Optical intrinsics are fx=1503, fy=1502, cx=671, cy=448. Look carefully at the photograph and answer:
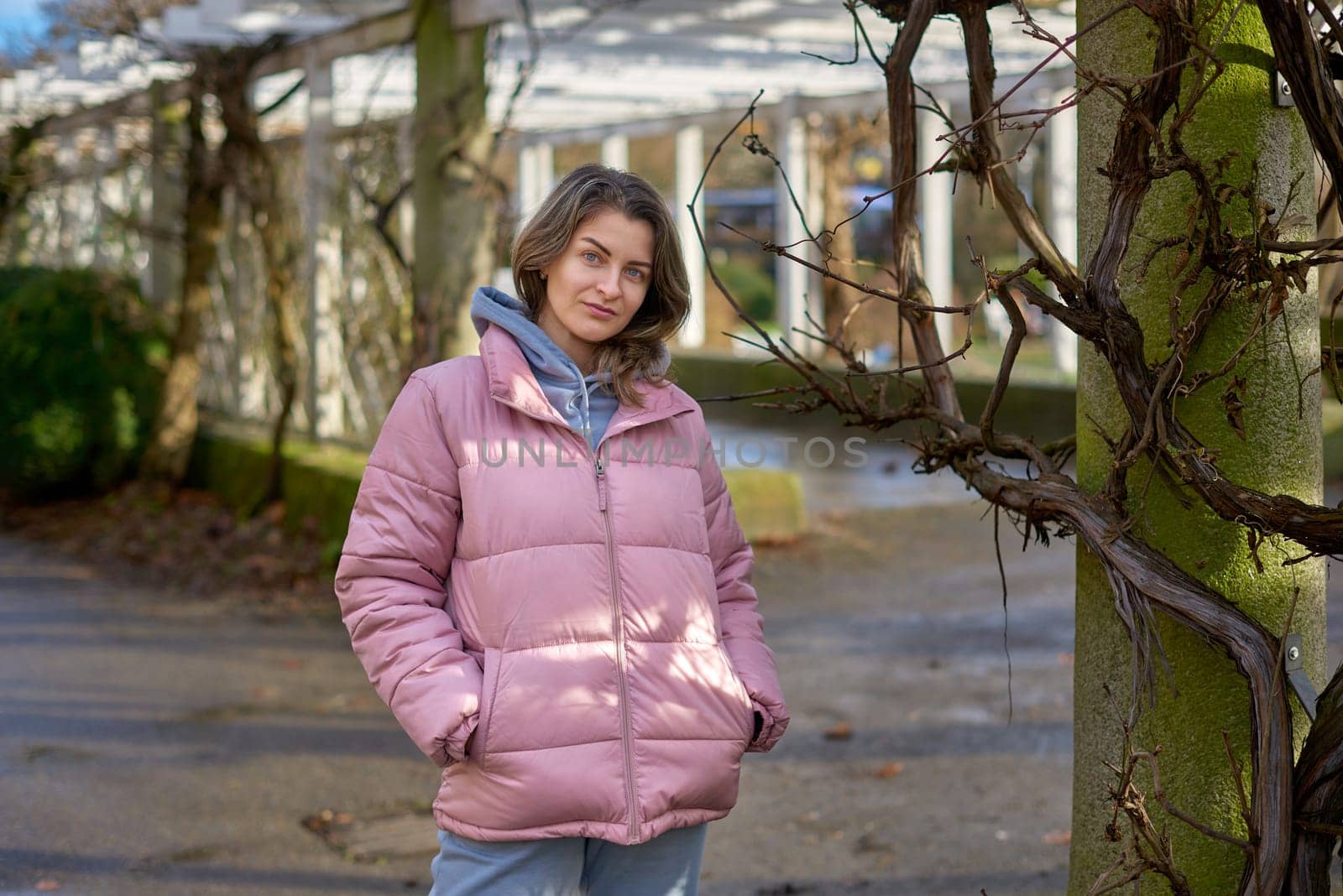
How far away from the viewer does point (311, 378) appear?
30.0ft

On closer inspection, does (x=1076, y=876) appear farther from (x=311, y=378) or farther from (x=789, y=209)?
(x=789, y=209)

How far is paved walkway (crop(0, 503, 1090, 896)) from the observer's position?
4.02 m

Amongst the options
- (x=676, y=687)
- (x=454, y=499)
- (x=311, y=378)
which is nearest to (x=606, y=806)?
(x=676, y=687)

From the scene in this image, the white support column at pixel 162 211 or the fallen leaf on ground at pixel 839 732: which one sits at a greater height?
the white support column at pixel 162 211

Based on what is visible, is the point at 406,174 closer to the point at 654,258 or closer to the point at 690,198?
the point at 654,258

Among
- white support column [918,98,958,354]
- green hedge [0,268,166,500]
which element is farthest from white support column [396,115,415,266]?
white support column [918,98,958,354]

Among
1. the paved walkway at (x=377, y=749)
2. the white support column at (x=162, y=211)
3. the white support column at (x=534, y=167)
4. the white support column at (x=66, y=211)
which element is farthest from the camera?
the white support column at (x=534, y=167)

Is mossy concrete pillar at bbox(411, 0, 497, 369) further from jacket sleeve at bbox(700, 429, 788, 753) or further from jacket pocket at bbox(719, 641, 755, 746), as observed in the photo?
jacket pocket at bbox(719, 641, 755, 746)

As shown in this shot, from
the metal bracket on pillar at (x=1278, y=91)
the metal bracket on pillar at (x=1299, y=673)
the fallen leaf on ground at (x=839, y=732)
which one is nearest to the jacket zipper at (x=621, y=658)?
the metal bracket on pillar at (x=1299, y=673)

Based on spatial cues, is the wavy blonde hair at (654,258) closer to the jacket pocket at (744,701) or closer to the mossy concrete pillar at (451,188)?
the jacket pocket at (744,701)

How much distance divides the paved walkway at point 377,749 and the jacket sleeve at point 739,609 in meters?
1.51

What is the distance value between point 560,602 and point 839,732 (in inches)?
119

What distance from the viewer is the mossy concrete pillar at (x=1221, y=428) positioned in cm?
224

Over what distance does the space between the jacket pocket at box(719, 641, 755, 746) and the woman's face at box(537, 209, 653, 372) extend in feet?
1.89
